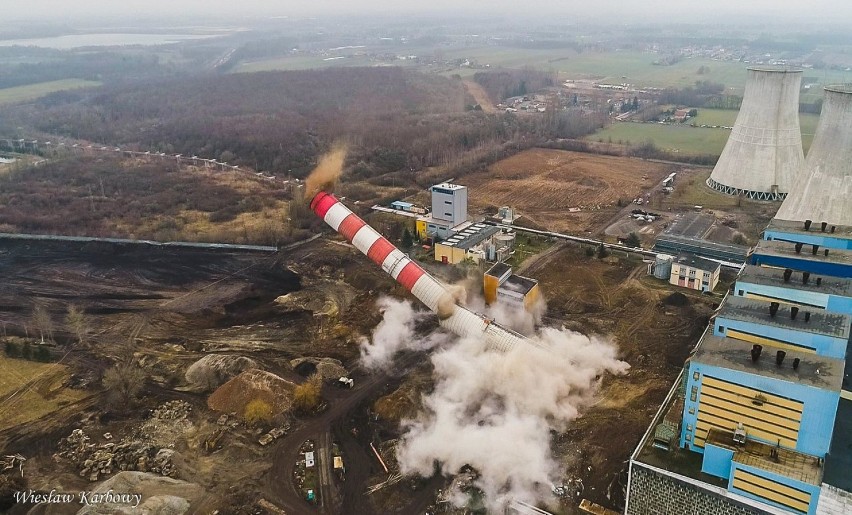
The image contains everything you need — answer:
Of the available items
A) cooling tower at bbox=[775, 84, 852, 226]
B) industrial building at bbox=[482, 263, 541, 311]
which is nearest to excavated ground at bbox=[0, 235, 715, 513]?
industrial building at bbox=[482, 263, 541, 311]

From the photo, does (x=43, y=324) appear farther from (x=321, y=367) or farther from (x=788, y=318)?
(x=788, y=318)

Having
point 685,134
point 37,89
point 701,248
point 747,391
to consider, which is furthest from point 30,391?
point 37,89

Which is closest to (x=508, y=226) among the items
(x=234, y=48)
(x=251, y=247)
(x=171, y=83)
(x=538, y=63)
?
(x=251, y=247)

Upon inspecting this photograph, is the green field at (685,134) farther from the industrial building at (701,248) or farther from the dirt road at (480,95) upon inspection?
the industrial building at (701,248)

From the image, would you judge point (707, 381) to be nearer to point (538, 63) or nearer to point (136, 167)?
point (136, 167)

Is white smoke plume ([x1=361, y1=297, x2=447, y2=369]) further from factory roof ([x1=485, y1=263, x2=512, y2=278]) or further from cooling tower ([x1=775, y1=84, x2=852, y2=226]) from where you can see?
cooling tower ([x1=775, y1=84, x2=852, y2=226])

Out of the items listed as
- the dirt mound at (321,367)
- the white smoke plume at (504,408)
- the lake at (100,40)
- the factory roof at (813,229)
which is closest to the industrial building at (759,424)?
the white smoke plume at (504,408)
